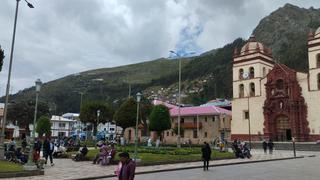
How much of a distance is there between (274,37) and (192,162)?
163 meters

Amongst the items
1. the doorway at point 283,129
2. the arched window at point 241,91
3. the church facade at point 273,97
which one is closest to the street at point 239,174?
the church facade at point 273,97

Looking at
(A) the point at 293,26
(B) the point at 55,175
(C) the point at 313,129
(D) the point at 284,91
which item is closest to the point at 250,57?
(D) the point at 284,91

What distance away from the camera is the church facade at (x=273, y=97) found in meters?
61.6

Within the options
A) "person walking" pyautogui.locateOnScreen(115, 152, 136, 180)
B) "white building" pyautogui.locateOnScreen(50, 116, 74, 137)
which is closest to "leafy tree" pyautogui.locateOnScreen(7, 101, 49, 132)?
"white building" pyautogui.locateOnScreen(50, 116, 74, 137)

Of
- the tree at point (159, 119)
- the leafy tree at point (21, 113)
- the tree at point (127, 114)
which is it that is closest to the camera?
the tree at point (159, 119)

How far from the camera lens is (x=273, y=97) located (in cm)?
6656

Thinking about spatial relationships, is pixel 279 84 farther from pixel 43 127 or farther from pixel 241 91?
pixel 43 127

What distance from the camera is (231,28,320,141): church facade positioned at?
202 ft

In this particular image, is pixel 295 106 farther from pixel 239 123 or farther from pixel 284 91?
pixel 239 123

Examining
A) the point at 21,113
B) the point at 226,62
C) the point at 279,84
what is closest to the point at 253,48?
the point at 279,84

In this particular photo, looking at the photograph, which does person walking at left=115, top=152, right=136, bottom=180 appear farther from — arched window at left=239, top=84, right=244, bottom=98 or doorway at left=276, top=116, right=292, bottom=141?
arched window at left=239, top=84, right=244, bottom=98

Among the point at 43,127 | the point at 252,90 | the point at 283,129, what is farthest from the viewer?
the point at 43,127

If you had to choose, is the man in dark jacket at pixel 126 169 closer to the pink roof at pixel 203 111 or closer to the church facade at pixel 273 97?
Answer: the church facade at pixel 273 97

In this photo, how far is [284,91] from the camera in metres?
65.5
